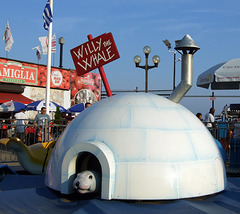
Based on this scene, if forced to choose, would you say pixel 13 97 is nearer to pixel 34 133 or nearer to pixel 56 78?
pixel 56 78

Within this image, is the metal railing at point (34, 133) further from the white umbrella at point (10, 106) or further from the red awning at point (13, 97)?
the red awning at point (13, 97)

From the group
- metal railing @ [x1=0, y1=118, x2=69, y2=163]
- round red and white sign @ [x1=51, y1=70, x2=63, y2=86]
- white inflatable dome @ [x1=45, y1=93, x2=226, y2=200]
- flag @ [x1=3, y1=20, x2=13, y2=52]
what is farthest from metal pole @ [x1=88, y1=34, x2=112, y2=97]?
round red and white sign @ [x1=51, y1=70, x2=63, y2=86]

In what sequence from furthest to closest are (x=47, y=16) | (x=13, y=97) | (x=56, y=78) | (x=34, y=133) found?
(x=56, y=78) < (x=13, y=97) < (x=47, y=16) < (x=34, y=133)

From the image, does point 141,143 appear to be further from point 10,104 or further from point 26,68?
point 26,68

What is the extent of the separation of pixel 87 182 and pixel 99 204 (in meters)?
0.29

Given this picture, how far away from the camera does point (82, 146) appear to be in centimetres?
367

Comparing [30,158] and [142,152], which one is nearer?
[142,152]

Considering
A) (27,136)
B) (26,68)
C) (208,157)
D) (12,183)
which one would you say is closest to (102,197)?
(208,157)

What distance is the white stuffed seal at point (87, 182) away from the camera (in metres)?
3.61

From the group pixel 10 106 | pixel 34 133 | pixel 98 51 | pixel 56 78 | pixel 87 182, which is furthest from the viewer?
pixel 56 78

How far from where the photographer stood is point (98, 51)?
19.4 ft

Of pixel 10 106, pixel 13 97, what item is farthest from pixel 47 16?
pixel 13 97

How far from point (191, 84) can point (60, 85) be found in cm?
2126

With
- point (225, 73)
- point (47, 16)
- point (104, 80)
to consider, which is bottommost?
point (104, 80)
